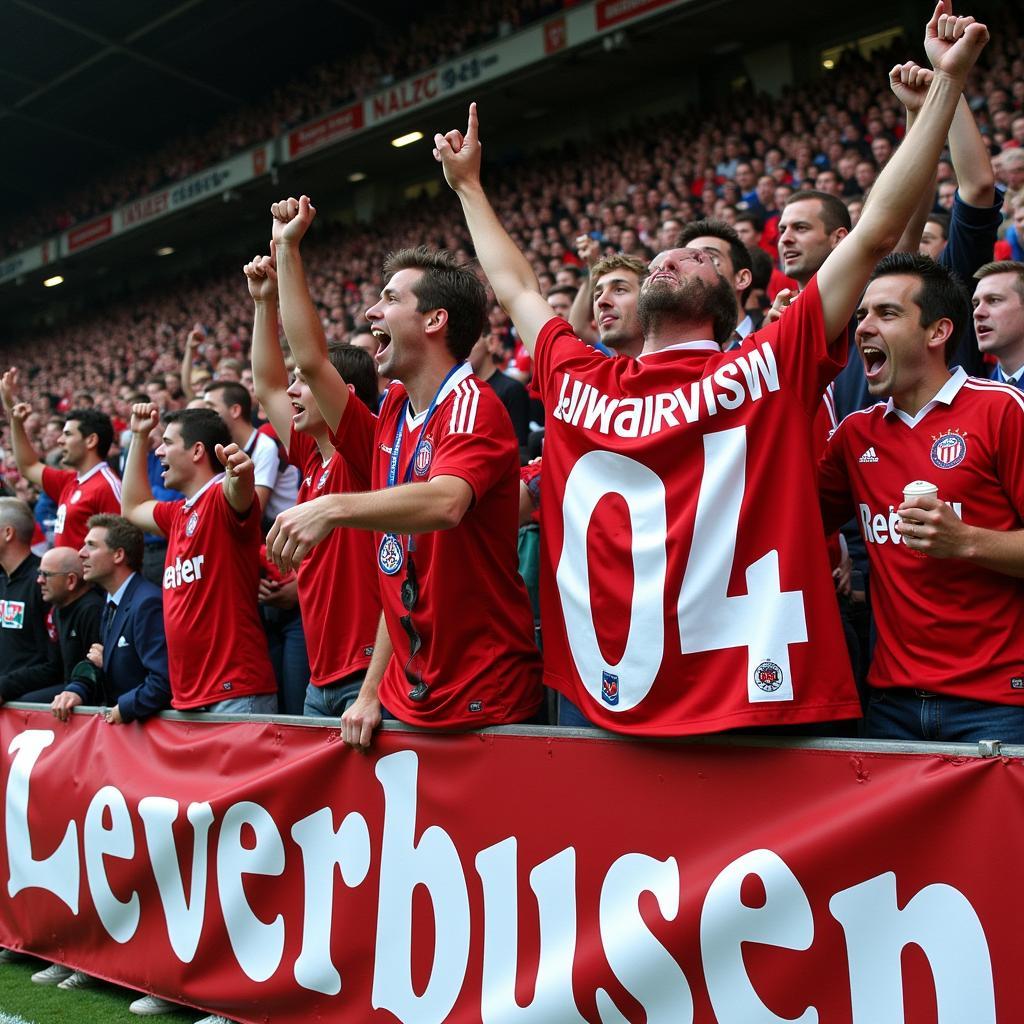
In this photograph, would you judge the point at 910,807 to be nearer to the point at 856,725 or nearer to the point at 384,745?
the point at 856,725

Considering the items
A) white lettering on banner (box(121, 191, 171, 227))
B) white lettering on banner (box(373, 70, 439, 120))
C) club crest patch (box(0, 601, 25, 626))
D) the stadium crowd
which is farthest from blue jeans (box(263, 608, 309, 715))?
white lettering on banner (box(121, 191, 171, 227))

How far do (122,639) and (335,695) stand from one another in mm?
1479

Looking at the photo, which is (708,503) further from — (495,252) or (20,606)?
(20,606)

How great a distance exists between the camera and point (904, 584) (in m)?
2.66

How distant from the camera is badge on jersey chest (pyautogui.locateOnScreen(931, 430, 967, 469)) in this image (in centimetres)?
265

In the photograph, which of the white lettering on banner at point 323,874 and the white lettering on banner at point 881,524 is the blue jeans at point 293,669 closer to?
the white lettering on banner at point 323,874

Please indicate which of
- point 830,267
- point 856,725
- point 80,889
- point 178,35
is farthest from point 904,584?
point 178,35

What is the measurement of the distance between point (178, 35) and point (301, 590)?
22.1 meters

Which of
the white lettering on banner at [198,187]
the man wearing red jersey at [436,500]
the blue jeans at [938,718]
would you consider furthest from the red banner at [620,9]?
the blue jeans at [938,718]

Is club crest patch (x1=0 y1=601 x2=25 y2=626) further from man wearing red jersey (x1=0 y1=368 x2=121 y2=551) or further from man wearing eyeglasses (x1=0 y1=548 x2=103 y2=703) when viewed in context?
man wearing red jersey (x1=0 y1=368 x2=121 y2=551)

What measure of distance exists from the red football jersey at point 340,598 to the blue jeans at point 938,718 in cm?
178

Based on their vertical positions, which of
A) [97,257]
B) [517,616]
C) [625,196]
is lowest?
[517,616]

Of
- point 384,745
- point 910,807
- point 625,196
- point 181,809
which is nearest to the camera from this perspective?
point 910,807

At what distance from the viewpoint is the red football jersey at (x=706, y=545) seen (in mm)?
2492
